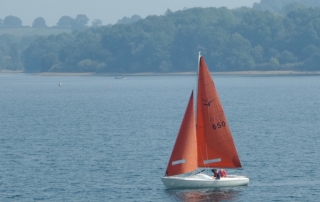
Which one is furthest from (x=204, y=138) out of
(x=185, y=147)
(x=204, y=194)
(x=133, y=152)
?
(x=133, y=152)

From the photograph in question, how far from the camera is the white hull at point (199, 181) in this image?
56.2 meters

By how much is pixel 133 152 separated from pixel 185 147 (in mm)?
20659

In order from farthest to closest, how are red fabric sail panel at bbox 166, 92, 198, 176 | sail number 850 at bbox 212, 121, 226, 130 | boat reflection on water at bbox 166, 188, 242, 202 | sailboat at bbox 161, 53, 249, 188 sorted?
sail number 850 at bbox 212, 121, 226, 130 → red fabric sail panel at bbox 166, 92, 198, 176 → sailboat at bbox 161, 53, 249, 188 → boat reflection on water at bbox 166, 188, 242, 202

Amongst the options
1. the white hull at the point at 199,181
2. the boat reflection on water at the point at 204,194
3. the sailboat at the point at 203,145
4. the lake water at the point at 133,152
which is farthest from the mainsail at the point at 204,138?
the lake water at the point at 133,152

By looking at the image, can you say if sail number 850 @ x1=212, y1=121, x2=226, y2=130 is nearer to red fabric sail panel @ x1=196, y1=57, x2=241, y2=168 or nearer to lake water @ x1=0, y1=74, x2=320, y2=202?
red fabric sail panel @ x1=196, y1=57, x2=241, y2=168

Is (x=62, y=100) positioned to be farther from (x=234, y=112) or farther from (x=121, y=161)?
(x=121, y=161)

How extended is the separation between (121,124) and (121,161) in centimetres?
3460

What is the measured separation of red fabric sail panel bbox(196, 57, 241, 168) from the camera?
184 feet

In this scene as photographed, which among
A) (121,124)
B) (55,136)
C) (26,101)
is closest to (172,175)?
(55,136)

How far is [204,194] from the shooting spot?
5544cm

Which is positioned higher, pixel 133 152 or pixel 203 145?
pixel 203 145

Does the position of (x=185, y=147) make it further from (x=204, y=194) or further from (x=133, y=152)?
(x=133, y=152)

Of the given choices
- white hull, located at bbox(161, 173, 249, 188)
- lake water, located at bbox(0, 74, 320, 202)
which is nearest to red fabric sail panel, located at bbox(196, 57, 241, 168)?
white hull, located at bbox(161, 173, 249, 188)

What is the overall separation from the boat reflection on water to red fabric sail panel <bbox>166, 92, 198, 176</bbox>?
133 cm
